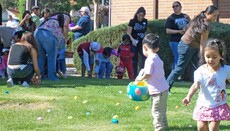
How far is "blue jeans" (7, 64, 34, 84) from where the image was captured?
1182cm

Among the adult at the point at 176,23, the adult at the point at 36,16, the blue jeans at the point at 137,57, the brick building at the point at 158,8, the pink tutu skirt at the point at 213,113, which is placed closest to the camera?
the pink tutu skirt at the point at 213,113

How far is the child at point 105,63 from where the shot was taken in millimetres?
15750

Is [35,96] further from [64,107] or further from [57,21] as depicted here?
[57,21]

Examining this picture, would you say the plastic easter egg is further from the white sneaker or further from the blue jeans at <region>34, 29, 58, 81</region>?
the blue jeans at <region>34, 29, 58, 81</region>

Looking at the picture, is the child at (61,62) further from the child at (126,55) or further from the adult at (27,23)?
the child at (126,55)

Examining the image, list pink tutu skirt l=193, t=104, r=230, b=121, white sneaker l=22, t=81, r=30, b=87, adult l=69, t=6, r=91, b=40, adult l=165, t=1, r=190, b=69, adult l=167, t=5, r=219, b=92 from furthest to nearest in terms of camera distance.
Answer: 1. adult l=69, t=6, r=91, b=40
2. adult l=165, t=1, r=190, b=69
3. white sneaker l=22, t=81, r=30, b=87
4. adult l=167, t=5, r=219, b=92
5. pink tutu skirt l=193, t=104, r=230, b=121

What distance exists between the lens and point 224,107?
20.4ft

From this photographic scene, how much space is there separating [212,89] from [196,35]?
→ 3739 mm

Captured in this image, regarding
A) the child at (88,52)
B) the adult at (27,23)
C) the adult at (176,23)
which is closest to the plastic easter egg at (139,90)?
the adult at (176,23)

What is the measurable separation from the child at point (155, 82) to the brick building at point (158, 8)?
10413 mm

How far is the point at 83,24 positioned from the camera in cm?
1627

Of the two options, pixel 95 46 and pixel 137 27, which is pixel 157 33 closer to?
pixel 137 27

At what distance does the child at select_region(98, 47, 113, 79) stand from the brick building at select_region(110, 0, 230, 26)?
3.46m

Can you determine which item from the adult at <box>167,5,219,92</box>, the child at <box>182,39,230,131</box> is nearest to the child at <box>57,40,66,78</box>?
the adult at <box>167,5,219,92</box>
